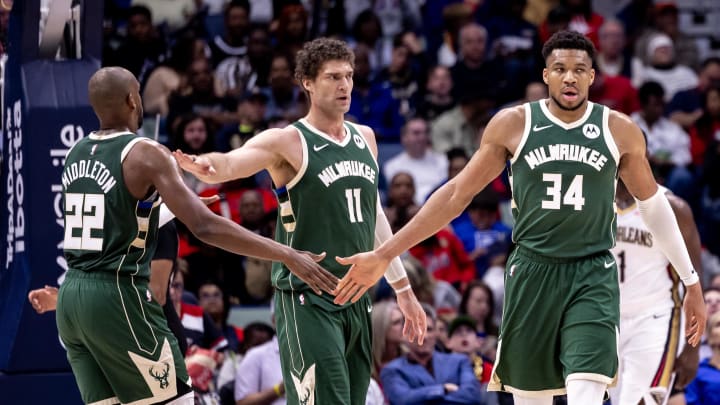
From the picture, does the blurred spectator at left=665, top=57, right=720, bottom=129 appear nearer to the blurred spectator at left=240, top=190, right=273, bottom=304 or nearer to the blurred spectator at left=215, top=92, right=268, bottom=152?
the blurred spectator at left=215, top=92, right=268, bottom=152

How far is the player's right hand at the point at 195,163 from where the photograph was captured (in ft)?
21.3

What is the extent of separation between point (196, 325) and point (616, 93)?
7.07m

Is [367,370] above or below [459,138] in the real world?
below

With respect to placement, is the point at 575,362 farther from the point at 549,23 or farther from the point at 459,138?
the point at 549,23

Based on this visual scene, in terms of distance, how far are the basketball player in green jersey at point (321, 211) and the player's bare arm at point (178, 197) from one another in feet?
1.32

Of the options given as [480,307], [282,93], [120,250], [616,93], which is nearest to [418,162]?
[282,93]

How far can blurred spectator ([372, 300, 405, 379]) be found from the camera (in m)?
10.7

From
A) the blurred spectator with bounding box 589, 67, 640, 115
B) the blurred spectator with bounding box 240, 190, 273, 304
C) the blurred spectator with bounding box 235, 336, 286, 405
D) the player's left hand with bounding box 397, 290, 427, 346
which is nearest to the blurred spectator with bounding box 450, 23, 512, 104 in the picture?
the blurred spectator with bounding box 589, 67, 640, 115

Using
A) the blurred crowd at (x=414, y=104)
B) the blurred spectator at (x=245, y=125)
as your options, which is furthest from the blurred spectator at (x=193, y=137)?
the blurred spectator at (x=245, y=125)

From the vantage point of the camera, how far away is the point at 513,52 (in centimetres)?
1568

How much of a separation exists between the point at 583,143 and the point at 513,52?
9.09 meters

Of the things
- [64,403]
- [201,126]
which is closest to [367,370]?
[64,403]

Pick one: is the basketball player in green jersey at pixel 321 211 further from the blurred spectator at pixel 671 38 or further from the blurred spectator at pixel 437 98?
the blurred spectator at pixel 671 38

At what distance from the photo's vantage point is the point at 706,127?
49.3ft
